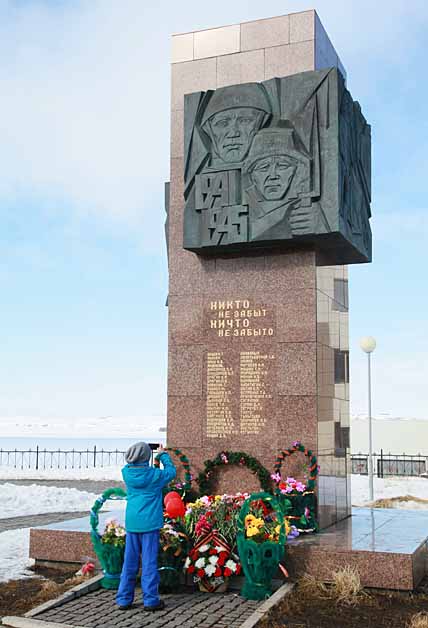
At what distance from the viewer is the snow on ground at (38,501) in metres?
16.2

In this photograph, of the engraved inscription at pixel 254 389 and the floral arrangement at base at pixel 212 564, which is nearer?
the floral arrangement at base at pixel 212 564

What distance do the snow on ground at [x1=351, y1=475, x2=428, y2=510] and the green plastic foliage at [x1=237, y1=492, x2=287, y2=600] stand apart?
9243 millimetres

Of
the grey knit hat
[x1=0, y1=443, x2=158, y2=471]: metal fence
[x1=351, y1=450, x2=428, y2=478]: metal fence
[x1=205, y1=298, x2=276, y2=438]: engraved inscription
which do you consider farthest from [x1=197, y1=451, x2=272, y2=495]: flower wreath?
[x1=0, y1=443, x2=158, y2=471]: metal fence

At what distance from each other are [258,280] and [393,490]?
35.8ft

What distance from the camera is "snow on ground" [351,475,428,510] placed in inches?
646

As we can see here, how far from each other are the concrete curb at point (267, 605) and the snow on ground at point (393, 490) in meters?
9.03

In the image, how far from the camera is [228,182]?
34.7 feet

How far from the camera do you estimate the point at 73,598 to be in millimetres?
7535

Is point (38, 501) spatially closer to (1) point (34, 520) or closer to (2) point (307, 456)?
(1) point (34, 520)

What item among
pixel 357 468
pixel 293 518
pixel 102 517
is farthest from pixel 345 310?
pixel 357 468

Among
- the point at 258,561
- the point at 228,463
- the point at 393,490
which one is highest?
the point at 228,463

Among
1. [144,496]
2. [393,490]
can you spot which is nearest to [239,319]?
[144,496]

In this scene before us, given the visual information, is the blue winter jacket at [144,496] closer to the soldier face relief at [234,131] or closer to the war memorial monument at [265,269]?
the war memorial monument at [265,269]

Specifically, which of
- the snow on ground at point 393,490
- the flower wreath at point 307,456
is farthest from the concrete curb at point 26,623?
the snow on ground at point 393,490
